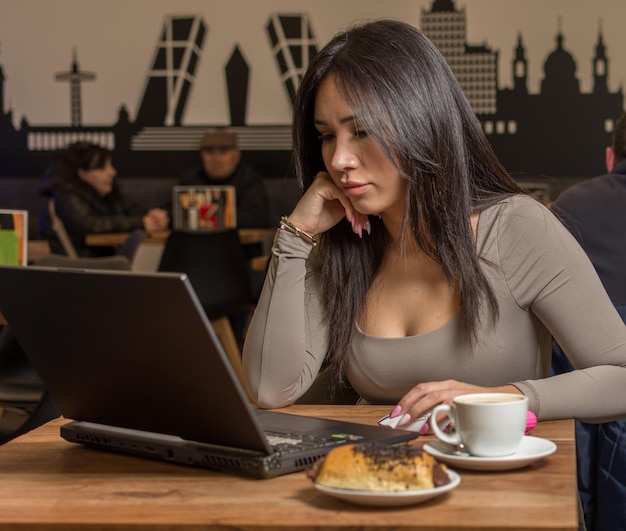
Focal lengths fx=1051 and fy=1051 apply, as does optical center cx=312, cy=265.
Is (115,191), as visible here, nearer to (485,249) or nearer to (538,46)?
(538,46)

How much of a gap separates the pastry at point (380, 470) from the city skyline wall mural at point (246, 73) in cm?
738

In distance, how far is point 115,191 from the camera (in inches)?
285

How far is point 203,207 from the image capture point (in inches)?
272

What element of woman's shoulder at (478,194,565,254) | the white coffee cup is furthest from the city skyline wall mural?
the white coffee cup

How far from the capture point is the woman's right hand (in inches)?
66.3

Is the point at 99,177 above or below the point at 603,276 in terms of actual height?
above

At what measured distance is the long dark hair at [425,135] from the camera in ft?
5.03

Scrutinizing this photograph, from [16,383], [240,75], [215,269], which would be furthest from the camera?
[240,75]

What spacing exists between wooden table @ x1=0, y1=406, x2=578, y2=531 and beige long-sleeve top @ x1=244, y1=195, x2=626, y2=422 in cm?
35

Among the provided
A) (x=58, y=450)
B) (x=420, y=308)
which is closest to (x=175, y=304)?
(x=58, y=450)

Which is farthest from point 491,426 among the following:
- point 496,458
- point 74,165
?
point 74,165

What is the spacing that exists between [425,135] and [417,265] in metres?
0.24

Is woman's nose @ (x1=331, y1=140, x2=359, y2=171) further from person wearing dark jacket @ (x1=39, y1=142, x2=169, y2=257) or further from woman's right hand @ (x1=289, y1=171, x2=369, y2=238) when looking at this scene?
person wearing dark jacket @ (x1=39, y1=142, x2=169, y2=257)

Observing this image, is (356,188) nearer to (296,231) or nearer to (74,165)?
(296,231)
